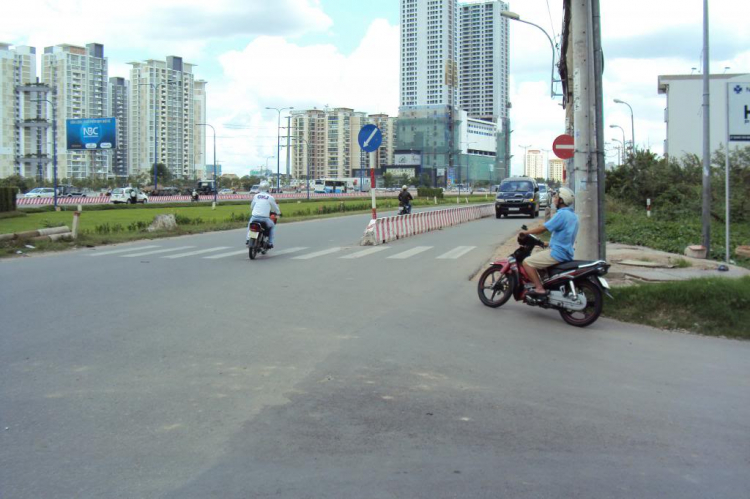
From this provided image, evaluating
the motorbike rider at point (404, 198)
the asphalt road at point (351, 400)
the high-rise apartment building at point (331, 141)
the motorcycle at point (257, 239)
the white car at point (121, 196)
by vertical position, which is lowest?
the asphalt road at point (351, 400)

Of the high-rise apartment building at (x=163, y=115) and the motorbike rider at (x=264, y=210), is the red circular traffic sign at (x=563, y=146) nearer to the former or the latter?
the motorbike rider at (x=264, y=210)

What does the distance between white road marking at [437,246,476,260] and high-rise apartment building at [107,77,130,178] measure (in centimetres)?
8808

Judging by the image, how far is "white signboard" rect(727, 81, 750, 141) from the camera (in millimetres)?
13367

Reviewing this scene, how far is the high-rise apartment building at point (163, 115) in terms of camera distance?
101 meters

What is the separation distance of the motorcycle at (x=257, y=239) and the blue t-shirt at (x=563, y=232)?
835cm

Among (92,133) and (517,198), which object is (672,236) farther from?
(92,133)

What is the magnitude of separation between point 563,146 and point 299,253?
7085 mm

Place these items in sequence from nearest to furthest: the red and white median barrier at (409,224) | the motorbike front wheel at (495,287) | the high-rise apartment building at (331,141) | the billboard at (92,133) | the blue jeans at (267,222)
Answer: the motorbike front wheel at (495,287) < the blue jeans at (267,222) < the red and white median barrier at (409,224) < the billboard at (92,133) < the high-rise apartment building at (331,141)

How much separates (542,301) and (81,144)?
52.7 metres

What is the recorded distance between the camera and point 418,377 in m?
6.08

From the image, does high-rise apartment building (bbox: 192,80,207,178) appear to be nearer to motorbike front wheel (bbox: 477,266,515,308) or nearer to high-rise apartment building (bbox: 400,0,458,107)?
high-rise apartment building (bbox: 400,0,458,107)

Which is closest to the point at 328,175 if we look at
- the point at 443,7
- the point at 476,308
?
the point at 443,7

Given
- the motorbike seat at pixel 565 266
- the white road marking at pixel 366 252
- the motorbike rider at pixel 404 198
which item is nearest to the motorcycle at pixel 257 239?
the white road marking at pixel 366 252

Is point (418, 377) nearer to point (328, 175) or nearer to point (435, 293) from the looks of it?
point (435, 293)
